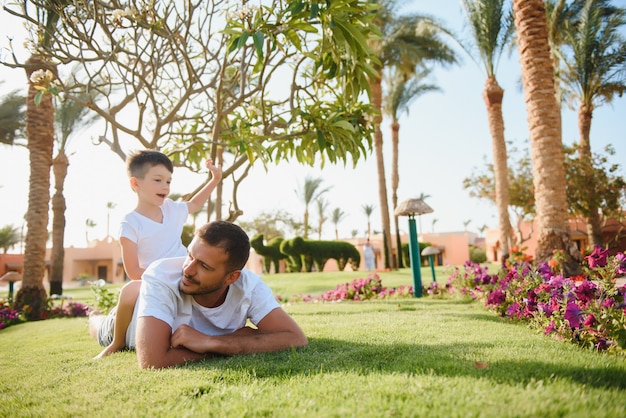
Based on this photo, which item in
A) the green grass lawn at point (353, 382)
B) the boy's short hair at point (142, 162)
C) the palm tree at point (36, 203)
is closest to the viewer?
the green grass lawn at point (353, 382)

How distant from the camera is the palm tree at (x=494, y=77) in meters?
14.4

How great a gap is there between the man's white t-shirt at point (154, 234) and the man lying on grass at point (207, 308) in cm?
85

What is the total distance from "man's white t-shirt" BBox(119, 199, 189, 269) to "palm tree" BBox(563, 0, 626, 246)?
18.2m

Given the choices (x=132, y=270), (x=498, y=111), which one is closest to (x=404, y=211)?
(x=132, y=270)

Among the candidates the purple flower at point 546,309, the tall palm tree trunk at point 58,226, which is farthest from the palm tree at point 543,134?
the tall palm tree trunk at point 58,226

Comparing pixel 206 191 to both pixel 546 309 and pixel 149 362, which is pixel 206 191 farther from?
pixel 546 309

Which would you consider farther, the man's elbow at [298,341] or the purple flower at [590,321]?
the man's elbow at [298,341]

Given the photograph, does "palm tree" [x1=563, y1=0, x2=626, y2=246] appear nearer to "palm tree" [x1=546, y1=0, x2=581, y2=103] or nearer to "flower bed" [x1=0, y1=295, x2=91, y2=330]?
"palm tree" [x1=546, y1=0, x2=581, y2=103]

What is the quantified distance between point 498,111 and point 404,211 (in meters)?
8.80

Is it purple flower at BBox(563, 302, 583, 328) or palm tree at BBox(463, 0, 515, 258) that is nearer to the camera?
purple flower at BBox(563, 302, 583, 328)

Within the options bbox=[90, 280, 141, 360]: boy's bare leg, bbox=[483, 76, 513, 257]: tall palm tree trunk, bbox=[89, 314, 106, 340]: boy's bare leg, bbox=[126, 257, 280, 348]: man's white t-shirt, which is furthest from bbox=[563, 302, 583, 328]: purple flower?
bbox=[483, 76, 513, 257]: tall palm tree trunk

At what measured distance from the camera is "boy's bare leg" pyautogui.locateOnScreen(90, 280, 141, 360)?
3.06m

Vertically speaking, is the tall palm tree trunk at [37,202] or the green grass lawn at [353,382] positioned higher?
the tall palm tree trunk at [37,202]

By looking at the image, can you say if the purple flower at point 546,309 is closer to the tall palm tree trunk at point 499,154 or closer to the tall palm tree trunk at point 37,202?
the tall palm tree trunk at point 37,202
